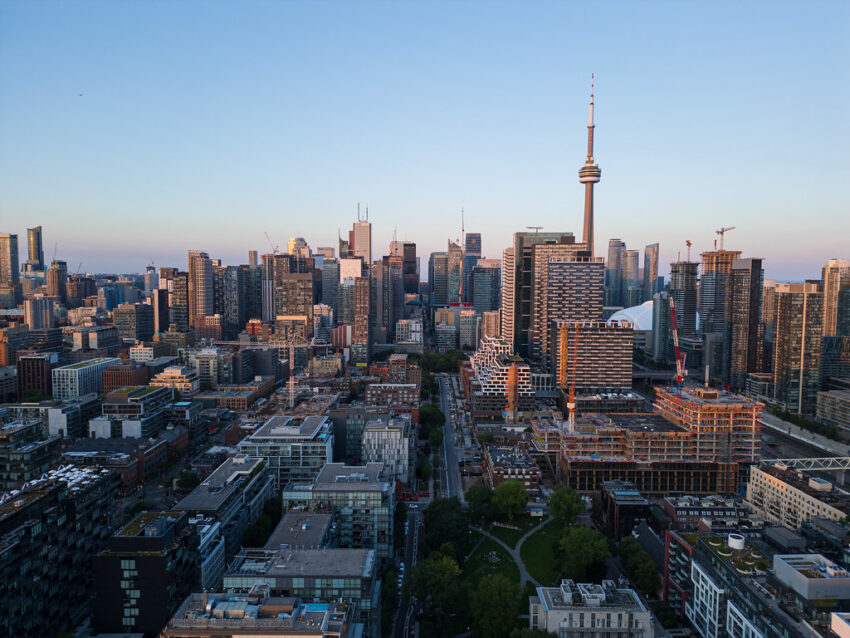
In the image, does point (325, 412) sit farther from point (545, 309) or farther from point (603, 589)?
point (545, 309)

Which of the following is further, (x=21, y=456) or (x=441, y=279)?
(x=441, y=279)

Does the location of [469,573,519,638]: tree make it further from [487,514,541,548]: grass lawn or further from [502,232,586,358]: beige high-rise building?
[502,232,586,358]: beige high-rise building

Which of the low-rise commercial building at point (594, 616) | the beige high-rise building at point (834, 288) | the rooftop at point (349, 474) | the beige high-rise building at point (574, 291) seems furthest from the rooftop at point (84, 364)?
the beige high-rise building at point (834, 288)

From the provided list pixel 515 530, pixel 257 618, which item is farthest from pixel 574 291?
pixel 257 618

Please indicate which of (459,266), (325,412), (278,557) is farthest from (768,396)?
(459,266)

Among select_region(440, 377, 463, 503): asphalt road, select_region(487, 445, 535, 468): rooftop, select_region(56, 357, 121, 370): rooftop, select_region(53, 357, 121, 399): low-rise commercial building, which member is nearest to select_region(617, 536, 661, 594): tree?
select_region(487, 445, 535, 468): rooftop

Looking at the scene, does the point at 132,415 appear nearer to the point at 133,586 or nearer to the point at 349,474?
the point at 349,474
